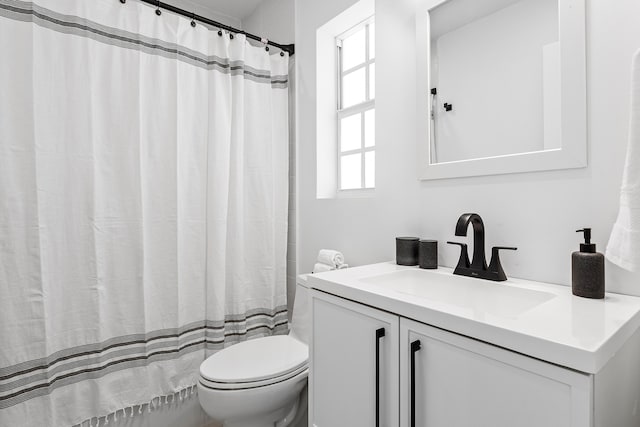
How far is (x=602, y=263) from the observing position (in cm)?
83

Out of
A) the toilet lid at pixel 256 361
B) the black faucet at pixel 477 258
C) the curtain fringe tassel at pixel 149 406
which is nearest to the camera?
the black faucet at pixel 477 258

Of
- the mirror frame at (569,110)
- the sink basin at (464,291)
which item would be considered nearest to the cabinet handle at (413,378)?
the sink basin at (464,291)

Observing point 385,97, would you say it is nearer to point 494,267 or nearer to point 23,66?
point 494,267

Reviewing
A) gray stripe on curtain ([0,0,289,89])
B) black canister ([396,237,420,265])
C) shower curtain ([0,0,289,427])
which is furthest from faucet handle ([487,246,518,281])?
gray stripe on curtain ([0,0,289,89])

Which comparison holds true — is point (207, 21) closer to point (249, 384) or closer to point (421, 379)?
point (249, 384)

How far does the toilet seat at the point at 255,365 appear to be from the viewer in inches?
51.8

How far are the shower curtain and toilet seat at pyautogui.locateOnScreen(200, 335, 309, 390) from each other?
278 mm

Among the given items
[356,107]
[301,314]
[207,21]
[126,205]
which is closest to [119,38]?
[207,21]

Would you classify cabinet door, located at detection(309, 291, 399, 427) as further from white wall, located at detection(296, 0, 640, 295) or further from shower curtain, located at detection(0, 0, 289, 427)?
shower curtain, located at detection(0, 0, 289, 427)

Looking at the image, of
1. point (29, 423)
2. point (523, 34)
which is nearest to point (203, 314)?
point (29, 423)

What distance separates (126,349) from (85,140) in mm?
958

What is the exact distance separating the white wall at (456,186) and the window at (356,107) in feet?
0.58

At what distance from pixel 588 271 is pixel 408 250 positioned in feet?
1.86

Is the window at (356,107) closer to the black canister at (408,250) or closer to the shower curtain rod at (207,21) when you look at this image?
the shower curtain rod at (207,21)
